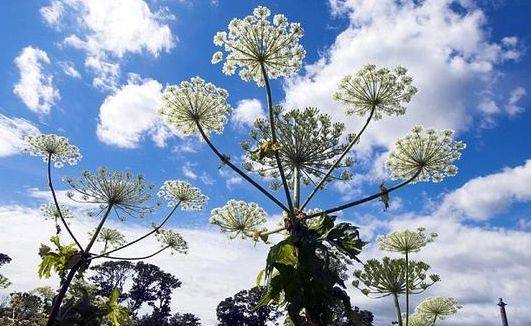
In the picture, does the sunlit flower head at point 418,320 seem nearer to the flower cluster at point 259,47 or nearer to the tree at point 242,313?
the flower cluster at point 259,47

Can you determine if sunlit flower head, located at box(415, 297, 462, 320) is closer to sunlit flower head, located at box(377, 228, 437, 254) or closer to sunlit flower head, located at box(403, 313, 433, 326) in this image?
sunlit flower head, located at box(403, 313, 433, 326)

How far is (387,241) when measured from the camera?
19172 mm

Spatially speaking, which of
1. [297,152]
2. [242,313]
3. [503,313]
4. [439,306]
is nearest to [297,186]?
[297,152]

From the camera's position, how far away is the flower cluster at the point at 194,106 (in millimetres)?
13984

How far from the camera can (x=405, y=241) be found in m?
19.1

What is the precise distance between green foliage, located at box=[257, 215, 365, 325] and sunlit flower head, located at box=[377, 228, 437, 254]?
7958 millimetres

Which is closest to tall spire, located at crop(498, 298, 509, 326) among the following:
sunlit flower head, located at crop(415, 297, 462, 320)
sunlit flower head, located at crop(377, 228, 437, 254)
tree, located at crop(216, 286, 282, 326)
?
sunlit flower head, located at crop(415, 297, 462, 320)

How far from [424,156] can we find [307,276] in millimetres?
6001

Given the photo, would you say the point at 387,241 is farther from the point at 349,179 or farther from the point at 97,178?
the point at 97,178

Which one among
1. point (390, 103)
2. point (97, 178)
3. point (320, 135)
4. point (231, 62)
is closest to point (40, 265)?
point (97, 178)

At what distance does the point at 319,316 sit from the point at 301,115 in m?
5.32

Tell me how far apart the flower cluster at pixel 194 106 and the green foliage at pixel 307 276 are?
4506mm

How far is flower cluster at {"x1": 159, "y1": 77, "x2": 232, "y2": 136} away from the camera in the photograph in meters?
14.0

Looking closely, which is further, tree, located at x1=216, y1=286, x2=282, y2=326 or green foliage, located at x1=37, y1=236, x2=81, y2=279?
tree, located at x1=216, y1=286, x2=282, y2=326
